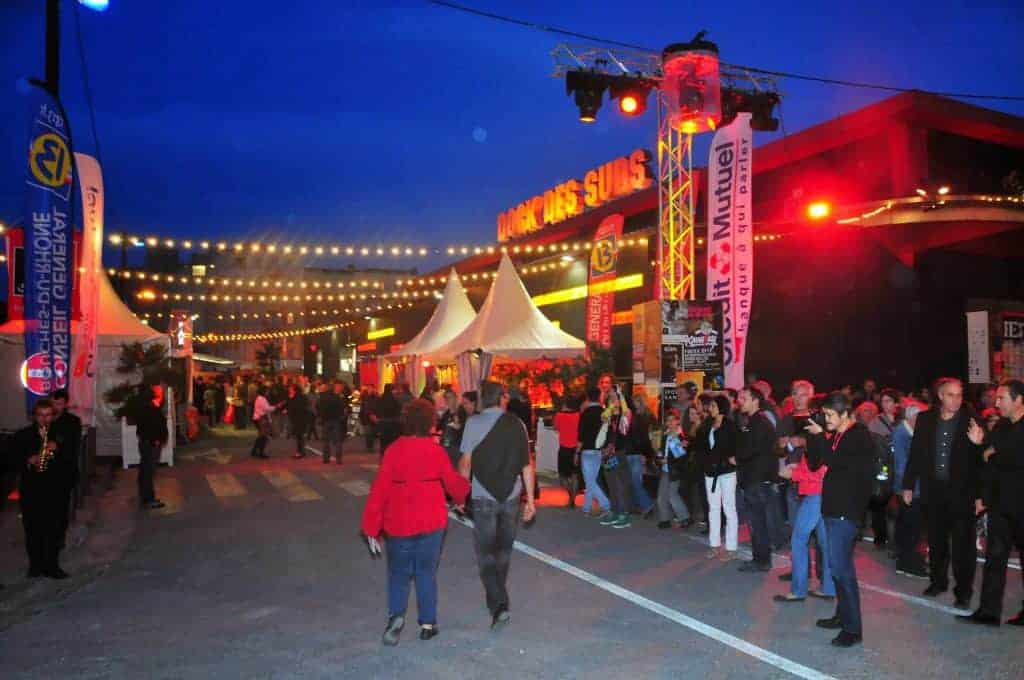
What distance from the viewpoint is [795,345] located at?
74.1ft

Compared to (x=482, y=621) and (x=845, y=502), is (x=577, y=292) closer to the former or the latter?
(x=482, y=621)

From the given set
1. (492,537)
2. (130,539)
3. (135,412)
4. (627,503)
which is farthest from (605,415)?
(135,412)

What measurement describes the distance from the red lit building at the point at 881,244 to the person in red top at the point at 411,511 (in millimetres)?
15006

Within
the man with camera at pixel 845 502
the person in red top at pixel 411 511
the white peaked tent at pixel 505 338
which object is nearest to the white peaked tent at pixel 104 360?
the white peaked tent at pixel 505 338

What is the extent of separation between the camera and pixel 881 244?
2106 centimetres

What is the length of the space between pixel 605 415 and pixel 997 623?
5.76m

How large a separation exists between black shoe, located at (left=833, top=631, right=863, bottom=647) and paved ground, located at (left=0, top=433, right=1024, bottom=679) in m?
0.08

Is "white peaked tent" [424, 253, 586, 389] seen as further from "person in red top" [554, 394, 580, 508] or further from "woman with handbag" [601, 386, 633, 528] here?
"woman with handbag" [601, 386, 633, 528]

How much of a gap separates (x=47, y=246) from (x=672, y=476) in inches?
320

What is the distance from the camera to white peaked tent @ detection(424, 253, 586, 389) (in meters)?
19.2

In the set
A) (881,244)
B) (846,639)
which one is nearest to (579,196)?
(881,244)

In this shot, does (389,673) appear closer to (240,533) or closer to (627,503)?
(240,533)

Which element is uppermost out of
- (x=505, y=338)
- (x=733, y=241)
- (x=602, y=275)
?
(x=733, y=241)

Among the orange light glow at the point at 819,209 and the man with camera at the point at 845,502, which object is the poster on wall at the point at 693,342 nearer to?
the orange light glow at the point at 819,209
